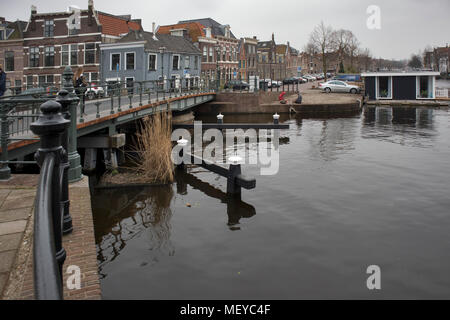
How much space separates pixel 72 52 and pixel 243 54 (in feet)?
114

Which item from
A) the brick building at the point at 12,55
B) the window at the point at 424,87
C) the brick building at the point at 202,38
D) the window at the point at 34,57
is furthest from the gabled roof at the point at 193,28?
the window at the point at 424,87

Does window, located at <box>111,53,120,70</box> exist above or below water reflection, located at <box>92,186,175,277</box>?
above

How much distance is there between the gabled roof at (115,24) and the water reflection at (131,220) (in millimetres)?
33997

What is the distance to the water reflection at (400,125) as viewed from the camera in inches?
881

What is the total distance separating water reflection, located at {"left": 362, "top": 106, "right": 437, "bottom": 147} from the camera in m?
22.4

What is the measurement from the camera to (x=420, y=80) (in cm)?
4559

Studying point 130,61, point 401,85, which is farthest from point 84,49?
point 401,85

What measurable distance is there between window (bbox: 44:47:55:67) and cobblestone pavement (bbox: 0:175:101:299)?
39.8 metres

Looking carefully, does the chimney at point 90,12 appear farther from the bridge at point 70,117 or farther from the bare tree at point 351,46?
the bare tree at point 351,46

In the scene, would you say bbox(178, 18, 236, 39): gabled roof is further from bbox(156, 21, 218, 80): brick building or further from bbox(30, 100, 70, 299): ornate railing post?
bbox(30, 100, 70, 299): ornate railing post

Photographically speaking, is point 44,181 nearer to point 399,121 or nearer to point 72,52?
point 399,121

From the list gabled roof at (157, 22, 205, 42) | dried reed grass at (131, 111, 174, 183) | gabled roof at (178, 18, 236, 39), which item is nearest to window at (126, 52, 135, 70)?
gabled roof at (157, 22, 205, 42)
